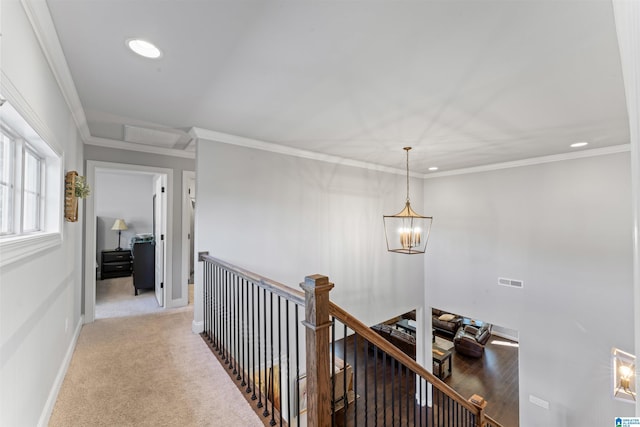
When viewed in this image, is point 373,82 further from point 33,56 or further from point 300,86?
point 33,56

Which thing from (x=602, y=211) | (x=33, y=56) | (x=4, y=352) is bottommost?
(x=4, y=352)

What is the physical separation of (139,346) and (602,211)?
6220mm

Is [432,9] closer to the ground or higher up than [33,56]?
higher up

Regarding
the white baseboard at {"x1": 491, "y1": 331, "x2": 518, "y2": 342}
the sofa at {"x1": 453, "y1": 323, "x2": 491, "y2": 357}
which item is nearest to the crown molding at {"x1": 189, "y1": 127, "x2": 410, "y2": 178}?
the sofa at {"x1": 453, "y1": 323, "x2": 491, "y2": 357}

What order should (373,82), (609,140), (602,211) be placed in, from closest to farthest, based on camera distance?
(373,82), (609,140), (602,211)

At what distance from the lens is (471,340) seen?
25.9 ft

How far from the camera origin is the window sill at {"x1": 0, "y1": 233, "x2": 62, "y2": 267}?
116 centimetres

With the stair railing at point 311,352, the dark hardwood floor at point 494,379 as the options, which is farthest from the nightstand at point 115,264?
the dark hardwood floor at point 494,379

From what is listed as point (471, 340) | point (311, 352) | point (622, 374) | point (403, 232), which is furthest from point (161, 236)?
point (471, 340)

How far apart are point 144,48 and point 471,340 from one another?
9.45m

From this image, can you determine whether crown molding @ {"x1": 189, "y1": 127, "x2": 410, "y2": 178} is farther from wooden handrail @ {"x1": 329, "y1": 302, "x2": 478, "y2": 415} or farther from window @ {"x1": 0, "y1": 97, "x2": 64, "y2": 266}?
wooden handrail @ {"x1": 329, "y1": 302, "x2": 478, "y2": 415}

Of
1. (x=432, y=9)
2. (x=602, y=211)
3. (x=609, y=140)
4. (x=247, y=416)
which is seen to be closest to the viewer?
(x=432, y=9)

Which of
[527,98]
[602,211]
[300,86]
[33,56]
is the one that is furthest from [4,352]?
[602,211]

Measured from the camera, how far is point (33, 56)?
1479 millimetres
